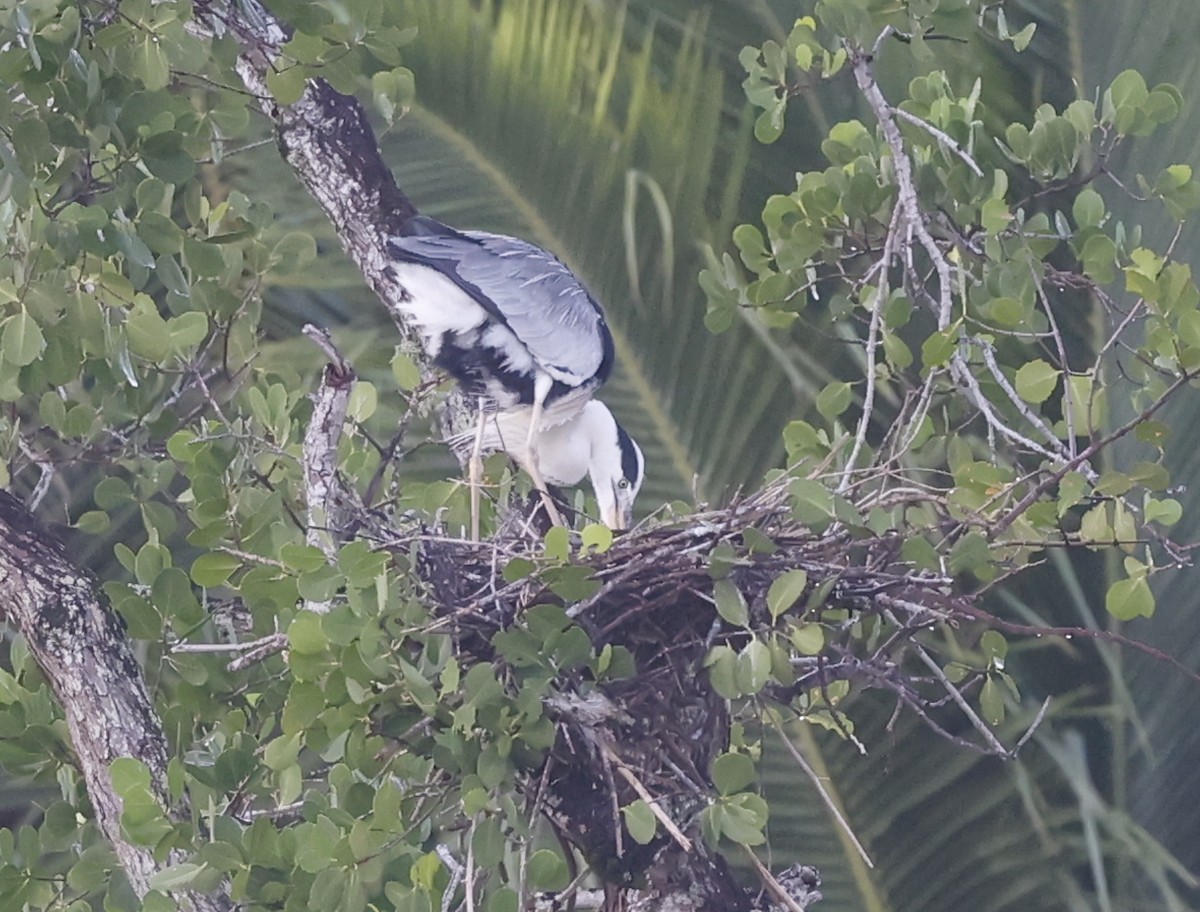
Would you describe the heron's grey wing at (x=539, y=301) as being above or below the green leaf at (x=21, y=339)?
below

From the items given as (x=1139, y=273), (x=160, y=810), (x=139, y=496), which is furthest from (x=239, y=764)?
(x=1139, y=273)

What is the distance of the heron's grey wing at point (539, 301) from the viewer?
2.66 metres

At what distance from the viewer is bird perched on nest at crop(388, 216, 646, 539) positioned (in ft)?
8.57

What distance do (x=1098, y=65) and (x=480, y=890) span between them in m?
2.00

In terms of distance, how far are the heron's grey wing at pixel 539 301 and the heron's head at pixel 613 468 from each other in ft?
0.64

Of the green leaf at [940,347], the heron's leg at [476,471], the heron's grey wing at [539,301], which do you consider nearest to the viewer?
the green leaf at [940,347]

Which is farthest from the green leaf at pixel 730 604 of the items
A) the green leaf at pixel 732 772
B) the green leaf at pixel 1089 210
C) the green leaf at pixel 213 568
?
the green leaf at pixel 1089 210

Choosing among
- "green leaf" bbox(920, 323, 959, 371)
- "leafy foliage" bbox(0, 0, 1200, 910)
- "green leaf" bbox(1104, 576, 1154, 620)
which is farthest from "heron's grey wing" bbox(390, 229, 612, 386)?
"green leaf" bbox(1104, 576, 1154, 620)

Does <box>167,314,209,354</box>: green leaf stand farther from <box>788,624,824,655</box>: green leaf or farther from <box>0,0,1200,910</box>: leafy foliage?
<box>788,624,824,655</box>: green leaf

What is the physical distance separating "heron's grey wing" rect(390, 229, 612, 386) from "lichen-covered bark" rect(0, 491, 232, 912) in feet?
2.76

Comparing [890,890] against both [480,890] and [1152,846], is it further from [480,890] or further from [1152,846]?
[480,890]

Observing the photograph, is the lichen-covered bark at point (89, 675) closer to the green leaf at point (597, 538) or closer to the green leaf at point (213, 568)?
the green leaf at point (213, 568)

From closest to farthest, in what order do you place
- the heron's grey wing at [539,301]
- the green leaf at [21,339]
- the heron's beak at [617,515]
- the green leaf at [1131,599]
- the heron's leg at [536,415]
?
the green leaf at [21,339] → the green leaf at [1131,599] → the heron's grey wing at [539,301] → the heron's leg at [536,415] → the heron's beak at [617,515]

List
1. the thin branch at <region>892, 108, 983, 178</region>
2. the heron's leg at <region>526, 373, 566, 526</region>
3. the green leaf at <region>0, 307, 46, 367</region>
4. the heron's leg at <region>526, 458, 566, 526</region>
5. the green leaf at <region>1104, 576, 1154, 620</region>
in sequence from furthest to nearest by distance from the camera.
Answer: the heron's leg at <region>526, 373, 566, 526</region> < the heron's leg at <region>526, 458, 566, 526</region> < the thin branch at <region>892, 108, 983, 178</region> < the green leaf at <region>1104, 576, 1154, 620</region> < the green leaf at <region>0, 307, 46, 367</region>
